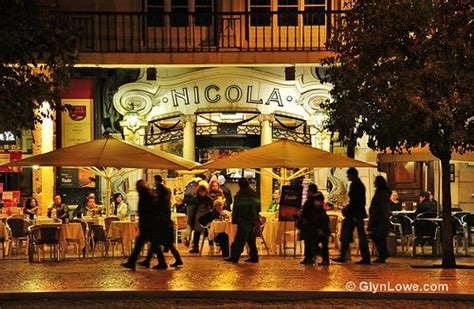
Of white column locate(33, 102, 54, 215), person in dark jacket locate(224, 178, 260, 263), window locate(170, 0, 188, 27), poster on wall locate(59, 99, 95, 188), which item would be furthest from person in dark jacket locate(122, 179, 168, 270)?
poster on wall locate(59, 99, 95, 188)

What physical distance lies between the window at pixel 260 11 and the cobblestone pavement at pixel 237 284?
8.31m

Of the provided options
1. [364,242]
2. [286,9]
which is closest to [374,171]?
Answer: [286,9]

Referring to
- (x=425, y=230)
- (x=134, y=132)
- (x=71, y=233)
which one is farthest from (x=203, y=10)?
(x=425, y=230)

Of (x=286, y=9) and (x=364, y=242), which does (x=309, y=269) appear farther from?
(x=286, y=9)

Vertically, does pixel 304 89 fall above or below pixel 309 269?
above

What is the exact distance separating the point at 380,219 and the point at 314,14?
25.5 ft

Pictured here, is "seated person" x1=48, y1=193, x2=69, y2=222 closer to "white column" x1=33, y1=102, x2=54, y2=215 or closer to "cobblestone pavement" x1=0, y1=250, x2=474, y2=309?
"white column" x1=33, y1=102, x2=54, y2=215

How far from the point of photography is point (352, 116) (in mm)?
16047

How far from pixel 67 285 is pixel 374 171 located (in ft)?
39.2

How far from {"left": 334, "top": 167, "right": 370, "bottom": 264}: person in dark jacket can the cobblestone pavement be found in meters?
0.37

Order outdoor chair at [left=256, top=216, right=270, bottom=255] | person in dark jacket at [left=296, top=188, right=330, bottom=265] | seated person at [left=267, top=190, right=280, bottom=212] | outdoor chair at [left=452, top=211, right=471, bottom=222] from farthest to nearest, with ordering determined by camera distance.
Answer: seated person at [left=267, top=190, right=280, bottom=212]
outdoor chair at [left=452, top=211, right=471, bottom=222]
outdoor chair at [left=256, top=216, right=270, bottom=255]
person in dark jacket at [left=296, top=188, right=330, bottom=265]

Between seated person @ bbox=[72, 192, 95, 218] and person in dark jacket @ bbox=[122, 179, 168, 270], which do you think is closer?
person in dark jacket @ bbox=[122, 179, 168, 270]

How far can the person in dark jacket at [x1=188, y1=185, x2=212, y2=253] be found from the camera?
63.1 ft

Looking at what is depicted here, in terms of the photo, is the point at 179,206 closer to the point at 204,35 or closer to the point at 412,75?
the point at 204,35
